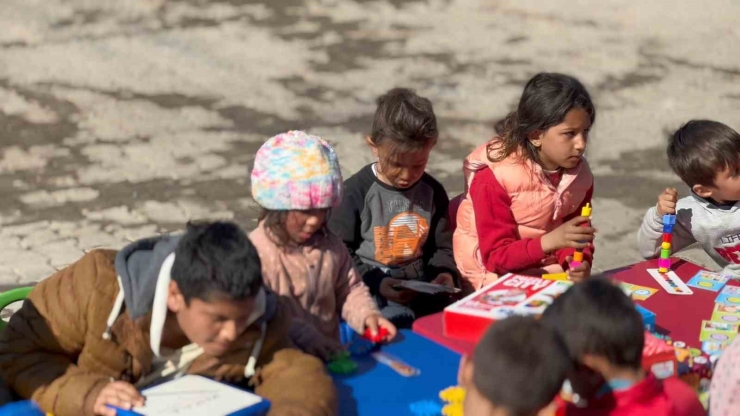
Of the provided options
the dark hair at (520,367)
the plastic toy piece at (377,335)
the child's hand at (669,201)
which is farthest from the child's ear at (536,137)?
the dark hair at (520,367)

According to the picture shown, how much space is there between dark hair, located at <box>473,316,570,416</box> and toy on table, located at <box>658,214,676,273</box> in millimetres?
1701

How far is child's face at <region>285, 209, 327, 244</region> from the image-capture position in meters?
2.86

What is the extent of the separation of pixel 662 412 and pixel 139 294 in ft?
4.23

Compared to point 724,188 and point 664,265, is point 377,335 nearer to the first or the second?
point 664,265

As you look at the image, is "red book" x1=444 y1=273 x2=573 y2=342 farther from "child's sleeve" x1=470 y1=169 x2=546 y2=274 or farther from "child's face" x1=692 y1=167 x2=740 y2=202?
"child's face" x1=692 y1=167 x2=740 y2=202

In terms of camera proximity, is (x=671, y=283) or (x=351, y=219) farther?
(x=351, y=219)

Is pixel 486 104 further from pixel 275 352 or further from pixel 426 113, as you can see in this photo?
pixel 275 352

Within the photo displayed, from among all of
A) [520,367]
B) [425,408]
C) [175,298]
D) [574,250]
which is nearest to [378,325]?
[425,408]

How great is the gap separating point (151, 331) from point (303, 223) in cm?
66

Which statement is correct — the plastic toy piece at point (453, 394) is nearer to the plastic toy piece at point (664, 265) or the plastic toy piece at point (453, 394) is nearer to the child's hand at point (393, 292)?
the child's hand at point (393, 292)

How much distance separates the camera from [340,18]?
9.39 m

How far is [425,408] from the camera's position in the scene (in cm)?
250

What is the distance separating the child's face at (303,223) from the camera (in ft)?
9.37

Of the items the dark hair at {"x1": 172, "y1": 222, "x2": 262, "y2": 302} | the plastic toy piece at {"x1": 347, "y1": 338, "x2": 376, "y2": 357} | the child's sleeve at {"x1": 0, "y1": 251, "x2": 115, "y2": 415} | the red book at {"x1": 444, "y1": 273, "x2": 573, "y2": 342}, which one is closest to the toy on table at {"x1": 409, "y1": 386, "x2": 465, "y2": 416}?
the red book at {"x1": 444, "y1": 273, "x2": 573, "y2": 342}
